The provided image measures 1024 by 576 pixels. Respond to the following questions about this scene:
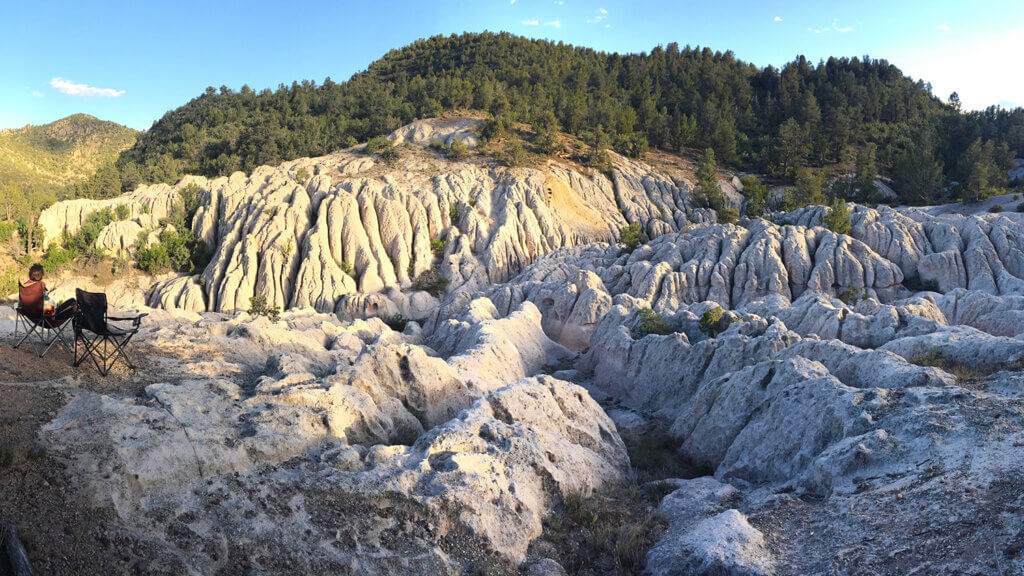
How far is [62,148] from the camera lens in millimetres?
98188

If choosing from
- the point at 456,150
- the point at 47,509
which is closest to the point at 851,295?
the point at 47,509

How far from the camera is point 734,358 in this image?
60.0 feet

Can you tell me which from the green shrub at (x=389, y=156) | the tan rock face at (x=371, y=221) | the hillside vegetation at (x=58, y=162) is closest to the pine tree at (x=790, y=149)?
the tan rock face at (x=371, y=221)

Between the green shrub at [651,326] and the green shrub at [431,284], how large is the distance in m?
23.8

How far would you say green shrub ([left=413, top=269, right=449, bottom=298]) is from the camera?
1858 inches

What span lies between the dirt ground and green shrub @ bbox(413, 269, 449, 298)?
3889 cm

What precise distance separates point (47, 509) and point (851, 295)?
1496 inches

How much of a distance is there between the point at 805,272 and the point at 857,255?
3.49 meters

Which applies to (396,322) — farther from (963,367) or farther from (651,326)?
(963,367)

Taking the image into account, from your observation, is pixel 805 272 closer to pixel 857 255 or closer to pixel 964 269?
pixel 857 255

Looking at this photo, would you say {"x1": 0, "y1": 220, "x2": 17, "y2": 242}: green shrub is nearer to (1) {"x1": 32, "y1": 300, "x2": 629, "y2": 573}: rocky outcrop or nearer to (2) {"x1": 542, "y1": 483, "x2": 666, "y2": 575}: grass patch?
(1) {"x1": 32, "y1": 300, "x2": 629, "y2": 573}: rocky outcrop

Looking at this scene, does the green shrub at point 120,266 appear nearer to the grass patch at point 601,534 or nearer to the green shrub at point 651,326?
the green shrub at point 651,326

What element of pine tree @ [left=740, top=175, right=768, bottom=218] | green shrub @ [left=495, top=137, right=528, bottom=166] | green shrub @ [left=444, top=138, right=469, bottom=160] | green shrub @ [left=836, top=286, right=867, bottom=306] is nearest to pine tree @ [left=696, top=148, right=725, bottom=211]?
pine tree @ [left=740, top=175, right=768, bottom=218]

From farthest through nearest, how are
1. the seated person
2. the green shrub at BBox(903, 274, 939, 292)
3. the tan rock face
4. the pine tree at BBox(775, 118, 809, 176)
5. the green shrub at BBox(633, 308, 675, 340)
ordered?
the pine tree at BBox(775, 118, 809, 176) → the tan rock face → the green shrub at BBox(903, 274, 939, 292) → the green shrub at BBox(633, 308, 675, 340) → the seated person
